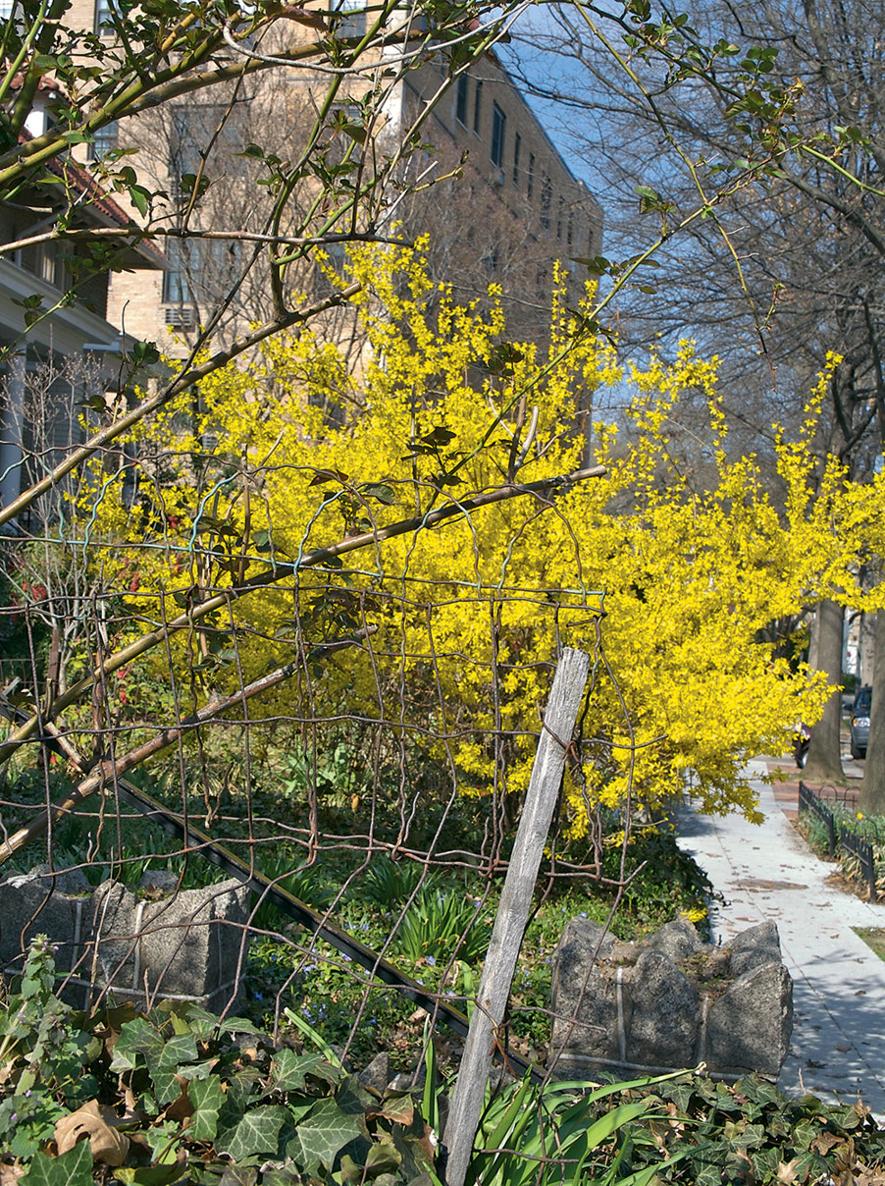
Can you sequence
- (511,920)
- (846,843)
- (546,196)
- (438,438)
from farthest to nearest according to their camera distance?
(546,196) → (846,843) → (438,438) → (511,920)

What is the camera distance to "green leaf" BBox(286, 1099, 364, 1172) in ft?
7.79

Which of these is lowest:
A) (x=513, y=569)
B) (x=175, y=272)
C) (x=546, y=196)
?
(x=513, y=569)

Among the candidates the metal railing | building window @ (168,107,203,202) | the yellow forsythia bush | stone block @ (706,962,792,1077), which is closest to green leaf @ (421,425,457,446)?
stone block @ (706,962,792,1077)

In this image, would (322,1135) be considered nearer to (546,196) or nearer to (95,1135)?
(95,1135)

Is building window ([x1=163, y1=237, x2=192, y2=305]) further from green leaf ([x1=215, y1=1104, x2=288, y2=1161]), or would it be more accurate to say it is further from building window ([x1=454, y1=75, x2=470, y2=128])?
green leaf ([x1=215, y1=1104, x2=288, y2=1161])

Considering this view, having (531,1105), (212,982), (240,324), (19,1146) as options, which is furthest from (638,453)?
(240,324)

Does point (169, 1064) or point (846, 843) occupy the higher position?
point (169, 1064)

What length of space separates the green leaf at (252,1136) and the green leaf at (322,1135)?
44 mm

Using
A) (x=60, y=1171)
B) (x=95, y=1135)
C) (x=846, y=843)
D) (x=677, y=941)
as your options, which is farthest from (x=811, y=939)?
(x=60, y=1171)

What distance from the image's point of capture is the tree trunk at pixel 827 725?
20609 mm

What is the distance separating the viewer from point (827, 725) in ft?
68.2

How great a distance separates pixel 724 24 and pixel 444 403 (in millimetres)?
6220

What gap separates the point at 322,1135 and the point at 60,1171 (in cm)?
52

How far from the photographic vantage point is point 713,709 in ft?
23.0
